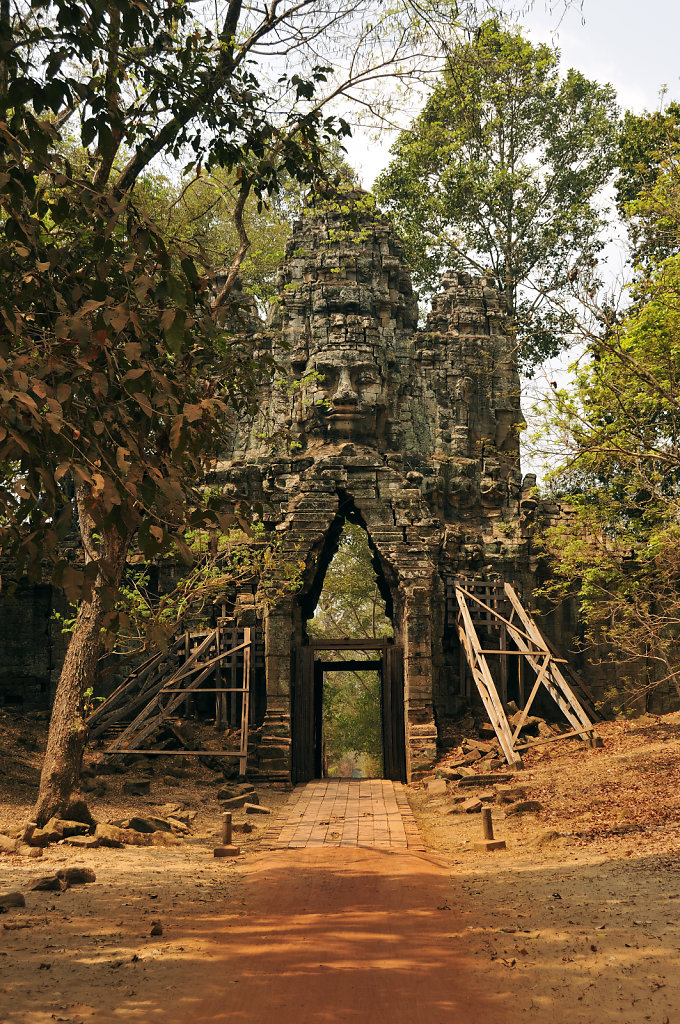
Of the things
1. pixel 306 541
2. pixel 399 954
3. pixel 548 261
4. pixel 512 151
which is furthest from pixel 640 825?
pixel 512 151

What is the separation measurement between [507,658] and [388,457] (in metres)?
5.67

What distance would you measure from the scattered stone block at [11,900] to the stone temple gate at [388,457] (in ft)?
20.9

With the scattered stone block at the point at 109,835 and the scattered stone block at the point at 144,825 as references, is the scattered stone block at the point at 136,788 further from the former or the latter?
the scattered stone block at the point at 109,835

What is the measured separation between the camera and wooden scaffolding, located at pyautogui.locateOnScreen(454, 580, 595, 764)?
16784mm

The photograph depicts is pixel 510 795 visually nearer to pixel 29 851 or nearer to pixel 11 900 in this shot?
pixel 29 851

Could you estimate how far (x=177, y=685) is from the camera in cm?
1833

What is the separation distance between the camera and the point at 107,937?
6.76 metres

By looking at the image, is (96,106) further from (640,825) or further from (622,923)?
(640,825)

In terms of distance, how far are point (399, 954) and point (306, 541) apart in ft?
37.1

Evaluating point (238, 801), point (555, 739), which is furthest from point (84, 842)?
point (555, 739)

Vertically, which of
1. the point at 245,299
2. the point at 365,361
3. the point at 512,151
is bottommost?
the point at 365,361

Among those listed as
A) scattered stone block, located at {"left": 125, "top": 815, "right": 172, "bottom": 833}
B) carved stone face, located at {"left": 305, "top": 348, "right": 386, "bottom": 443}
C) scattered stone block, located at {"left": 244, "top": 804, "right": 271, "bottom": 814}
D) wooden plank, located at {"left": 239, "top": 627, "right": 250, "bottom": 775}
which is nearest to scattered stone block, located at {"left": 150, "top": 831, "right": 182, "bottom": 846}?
scattered stone block, located at {"left": 125, "top": 815, "right": 172, "bottom": 833}

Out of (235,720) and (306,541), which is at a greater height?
(306,541)

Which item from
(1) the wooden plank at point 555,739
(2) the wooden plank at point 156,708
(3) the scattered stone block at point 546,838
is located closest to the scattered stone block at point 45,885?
(3) the scattered stone block at point 546,838
